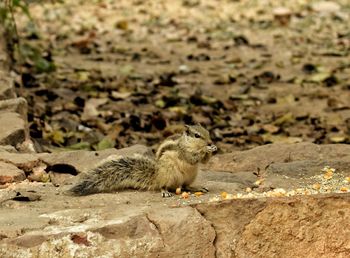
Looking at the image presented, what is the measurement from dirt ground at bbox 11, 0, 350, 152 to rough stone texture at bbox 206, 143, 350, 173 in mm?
1424

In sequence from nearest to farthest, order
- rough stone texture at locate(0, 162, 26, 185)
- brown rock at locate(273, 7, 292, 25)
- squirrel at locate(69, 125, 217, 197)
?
squirrel at locate(69, 125, 217, 197)
rough stone texture at locate(0, 162, 26, 185)
brown rock at locate(273, 7, 292, 25)

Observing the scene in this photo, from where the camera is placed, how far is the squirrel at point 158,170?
14.9 ft

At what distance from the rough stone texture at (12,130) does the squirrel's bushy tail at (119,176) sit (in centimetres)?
115

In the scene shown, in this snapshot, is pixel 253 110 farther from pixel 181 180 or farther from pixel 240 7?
pixel 240 7

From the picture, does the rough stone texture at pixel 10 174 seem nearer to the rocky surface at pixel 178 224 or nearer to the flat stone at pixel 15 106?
the rocky surface at pixel 178 224

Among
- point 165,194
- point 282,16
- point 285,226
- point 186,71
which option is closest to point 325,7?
point 282,16

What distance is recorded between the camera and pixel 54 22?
46.1 ft

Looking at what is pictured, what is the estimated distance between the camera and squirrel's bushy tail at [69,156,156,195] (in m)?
4.50

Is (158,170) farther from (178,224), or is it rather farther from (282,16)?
(282,16)

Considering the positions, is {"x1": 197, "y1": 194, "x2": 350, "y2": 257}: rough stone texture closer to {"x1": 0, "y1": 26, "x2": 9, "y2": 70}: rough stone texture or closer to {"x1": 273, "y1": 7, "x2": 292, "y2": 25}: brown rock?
{"x1": 0, "y1": 26, "x2": 9, "y2": 70}: rough stone texture

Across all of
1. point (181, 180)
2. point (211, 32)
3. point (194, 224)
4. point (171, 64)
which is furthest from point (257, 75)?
point (194, 224)

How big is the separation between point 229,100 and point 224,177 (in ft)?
12.7

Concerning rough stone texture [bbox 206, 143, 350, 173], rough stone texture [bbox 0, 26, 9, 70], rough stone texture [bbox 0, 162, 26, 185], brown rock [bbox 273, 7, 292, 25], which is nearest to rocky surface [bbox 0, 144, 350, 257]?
rough stone texture [bbox 0, 162, 26, 185]

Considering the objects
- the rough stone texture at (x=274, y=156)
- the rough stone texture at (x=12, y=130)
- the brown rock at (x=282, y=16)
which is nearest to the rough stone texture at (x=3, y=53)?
the rough stone texture at (x=12, y=130)
